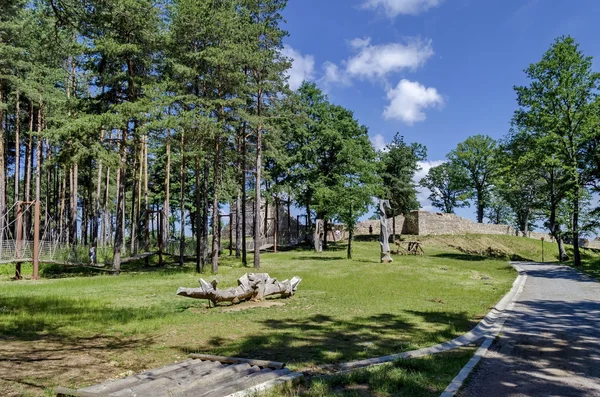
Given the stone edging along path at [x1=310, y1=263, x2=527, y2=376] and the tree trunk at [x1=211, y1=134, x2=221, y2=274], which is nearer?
the stone edging along path at [x1=310, y1=263, x2=527, y2=376]

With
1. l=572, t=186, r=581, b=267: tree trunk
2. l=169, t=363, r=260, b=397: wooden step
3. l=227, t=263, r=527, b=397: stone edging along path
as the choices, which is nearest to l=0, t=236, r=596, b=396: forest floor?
l=227, t=263, r=527, b=397: stone edging along path

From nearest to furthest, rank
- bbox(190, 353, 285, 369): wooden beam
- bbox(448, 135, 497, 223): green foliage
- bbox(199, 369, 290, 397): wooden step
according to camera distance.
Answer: bbox(199, 369, 290, 397): wooden step, bbox(190, 353, 285, 369): wooden beam, bbox(448, 135, 497, 223): green foliage

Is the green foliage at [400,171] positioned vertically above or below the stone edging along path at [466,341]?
above

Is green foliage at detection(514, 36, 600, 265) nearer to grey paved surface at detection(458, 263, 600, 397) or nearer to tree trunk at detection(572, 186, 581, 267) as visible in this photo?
tree trunk at detection(572, 186, 581, 267)

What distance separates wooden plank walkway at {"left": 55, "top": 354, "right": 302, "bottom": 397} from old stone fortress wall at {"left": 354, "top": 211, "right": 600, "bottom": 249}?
41943mm

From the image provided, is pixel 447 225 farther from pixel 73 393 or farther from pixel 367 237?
pixel 73 393

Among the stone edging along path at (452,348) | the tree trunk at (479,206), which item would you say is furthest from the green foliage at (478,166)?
the stone edging along path at (452,348)

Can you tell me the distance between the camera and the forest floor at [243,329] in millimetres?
5172

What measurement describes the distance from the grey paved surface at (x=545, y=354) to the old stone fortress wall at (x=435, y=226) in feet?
111

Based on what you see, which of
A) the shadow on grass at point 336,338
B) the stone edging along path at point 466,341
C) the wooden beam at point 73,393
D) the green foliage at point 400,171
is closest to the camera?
the wooden beam at point 73,393

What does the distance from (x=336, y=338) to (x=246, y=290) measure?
15.8 feet

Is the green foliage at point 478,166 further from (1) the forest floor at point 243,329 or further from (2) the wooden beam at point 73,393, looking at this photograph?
(2) the wooden beam at point 73,393

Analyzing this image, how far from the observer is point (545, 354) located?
6.12m

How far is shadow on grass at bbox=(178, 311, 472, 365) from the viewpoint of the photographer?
249 inches
